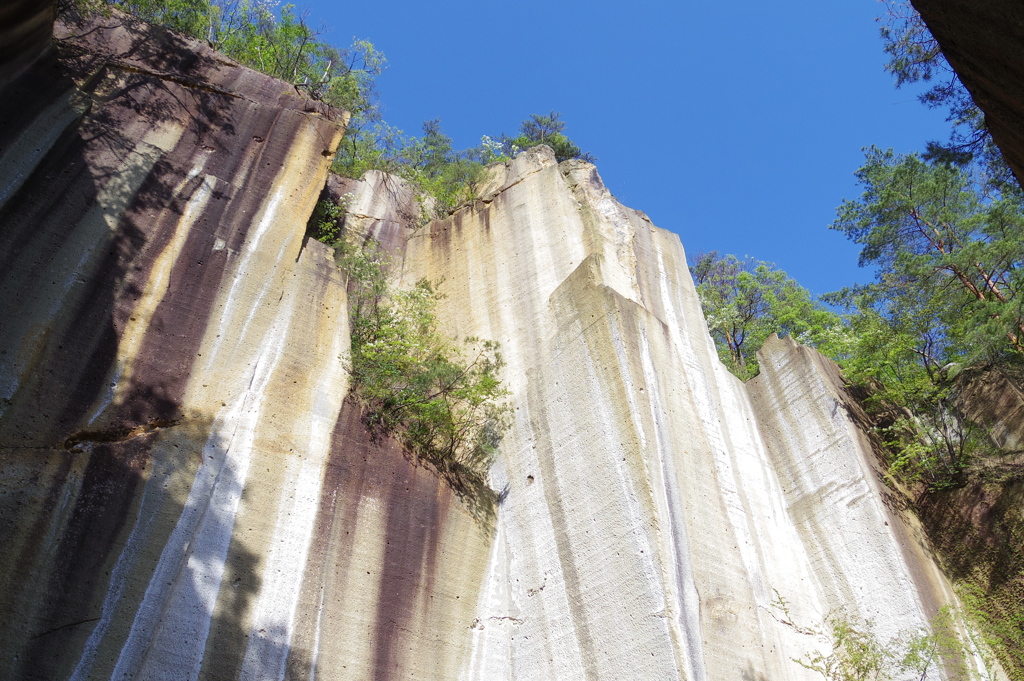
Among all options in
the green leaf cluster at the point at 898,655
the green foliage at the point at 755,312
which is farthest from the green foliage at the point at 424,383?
the green foliage at the point at 755,312

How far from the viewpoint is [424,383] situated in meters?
9.45

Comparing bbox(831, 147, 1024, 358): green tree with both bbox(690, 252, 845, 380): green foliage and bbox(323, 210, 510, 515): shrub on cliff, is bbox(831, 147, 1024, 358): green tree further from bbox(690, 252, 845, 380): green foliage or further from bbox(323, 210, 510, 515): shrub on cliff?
bbox(323, 210, 510, 515): shrub on cliff

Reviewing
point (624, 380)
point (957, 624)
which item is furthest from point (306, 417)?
point (957, 624)

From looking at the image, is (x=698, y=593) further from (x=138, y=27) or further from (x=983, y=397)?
(x=138, y=27)

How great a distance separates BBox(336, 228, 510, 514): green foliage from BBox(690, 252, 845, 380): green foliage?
1064 cm

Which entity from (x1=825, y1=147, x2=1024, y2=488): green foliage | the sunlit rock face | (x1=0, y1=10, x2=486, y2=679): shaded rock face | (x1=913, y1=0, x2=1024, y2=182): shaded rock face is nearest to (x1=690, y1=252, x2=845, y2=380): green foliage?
(x1=825, y1=147, x2=1024, y2=488): green foliage

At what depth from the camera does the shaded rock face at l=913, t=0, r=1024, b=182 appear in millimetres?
3344

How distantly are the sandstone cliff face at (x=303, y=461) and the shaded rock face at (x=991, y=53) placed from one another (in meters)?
5.30

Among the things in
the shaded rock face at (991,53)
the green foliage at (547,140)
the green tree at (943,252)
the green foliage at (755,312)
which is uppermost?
the green foliage at (547,140)

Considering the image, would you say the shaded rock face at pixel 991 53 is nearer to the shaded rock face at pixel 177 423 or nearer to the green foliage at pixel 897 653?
the green foliage at pixel 897 653

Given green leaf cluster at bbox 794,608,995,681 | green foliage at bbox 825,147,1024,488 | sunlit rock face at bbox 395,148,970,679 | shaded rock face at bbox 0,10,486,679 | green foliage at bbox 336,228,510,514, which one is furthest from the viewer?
green foliage at bbox 825,147,1024,488

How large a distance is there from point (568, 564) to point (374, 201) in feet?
30.9

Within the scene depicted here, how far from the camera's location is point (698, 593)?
8.02 m

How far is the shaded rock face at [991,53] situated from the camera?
11.0ft
